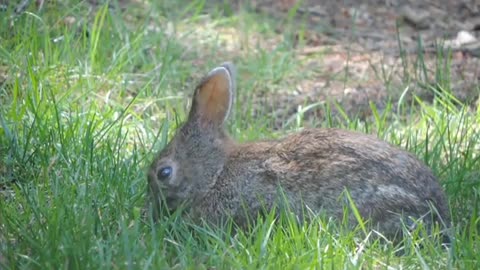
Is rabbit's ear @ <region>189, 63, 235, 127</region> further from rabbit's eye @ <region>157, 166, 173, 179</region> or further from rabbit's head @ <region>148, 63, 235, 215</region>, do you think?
rabbit's eye @ <region>157, 166, 173, 179</region>

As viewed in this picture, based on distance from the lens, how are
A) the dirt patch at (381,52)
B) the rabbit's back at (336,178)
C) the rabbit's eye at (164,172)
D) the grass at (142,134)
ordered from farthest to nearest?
the dirt patch at (381,52)
the rabbit's eye at (164,172)
the rabbit's back at (336,178)
the grass at (142,134)

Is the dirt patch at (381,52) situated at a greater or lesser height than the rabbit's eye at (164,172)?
lesser

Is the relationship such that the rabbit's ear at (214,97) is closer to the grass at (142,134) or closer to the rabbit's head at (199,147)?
the rabbit's head at (199,147)

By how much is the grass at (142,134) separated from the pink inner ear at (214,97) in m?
0.47

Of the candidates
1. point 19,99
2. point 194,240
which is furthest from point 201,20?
point 194,240

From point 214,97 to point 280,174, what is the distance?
586 mm

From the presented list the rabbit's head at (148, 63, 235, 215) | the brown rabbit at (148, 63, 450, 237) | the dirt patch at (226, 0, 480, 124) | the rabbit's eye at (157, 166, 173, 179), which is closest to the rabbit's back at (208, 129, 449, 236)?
the brown rabbit at (148, 63, 450, 237)

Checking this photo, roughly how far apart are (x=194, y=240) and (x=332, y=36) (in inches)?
185

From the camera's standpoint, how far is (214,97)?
570 centimetres

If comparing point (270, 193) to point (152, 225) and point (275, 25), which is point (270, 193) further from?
point (275, 25)

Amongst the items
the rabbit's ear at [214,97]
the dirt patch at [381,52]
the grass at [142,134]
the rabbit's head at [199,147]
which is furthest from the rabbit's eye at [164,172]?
the dirt patch at [381,52]

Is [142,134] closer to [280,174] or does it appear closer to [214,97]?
[214,97]

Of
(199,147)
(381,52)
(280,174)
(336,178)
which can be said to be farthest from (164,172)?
(381,52)

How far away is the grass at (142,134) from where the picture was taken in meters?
4.60
